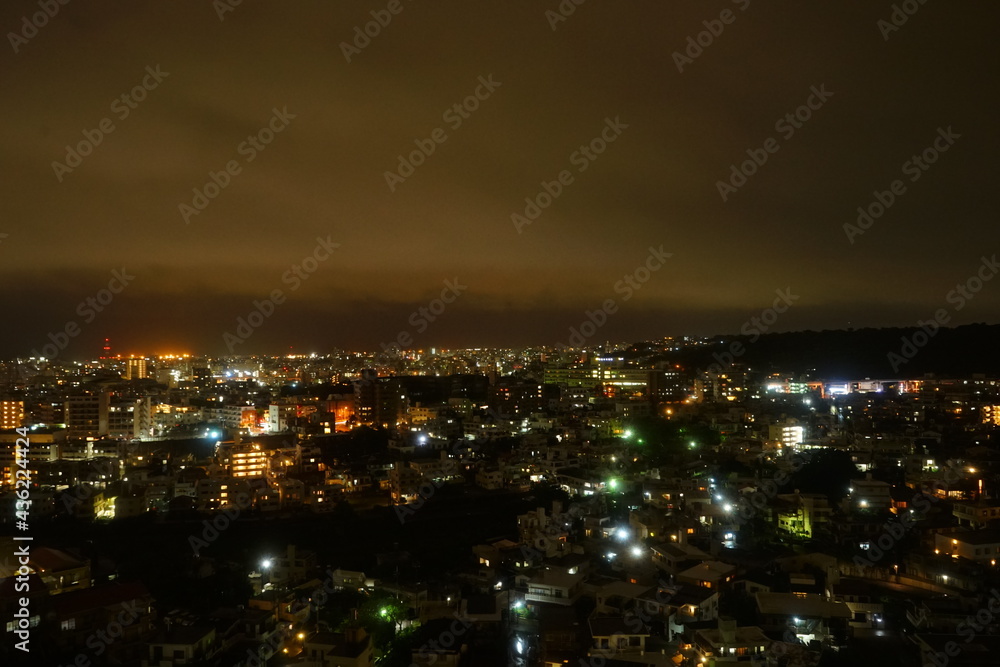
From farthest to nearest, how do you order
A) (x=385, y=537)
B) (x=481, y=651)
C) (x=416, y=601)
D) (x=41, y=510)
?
(x=41, y=510) → (x=385, y=537) → (x=416, y=601) → (x=481, y=651)

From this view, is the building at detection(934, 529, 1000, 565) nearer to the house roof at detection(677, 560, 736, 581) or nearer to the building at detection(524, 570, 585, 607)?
the house roof at detection(677, 560, 736, 581)

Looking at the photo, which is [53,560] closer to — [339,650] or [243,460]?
[339,650]

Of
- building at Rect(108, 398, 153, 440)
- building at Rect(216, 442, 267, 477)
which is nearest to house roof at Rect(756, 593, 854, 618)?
building at Rect(216, 442, 267, 477)

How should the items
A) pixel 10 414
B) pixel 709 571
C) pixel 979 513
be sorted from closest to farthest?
pixel 709 571 → pixel 979 513 → pixel 10 414

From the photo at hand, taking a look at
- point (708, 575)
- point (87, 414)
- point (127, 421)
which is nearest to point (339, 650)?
point (708, 575)

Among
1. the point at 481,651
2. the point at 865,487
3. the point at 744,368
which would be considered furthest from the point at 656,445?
the point at 744,368

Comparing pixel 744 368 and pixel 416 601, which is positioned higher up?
pixel 744 368

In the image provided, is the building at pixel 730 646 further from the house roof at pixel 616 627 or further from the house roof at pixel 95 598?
the house roof at pixel 95 598

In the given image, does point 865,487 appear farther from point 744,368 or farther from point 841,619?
point 744,368

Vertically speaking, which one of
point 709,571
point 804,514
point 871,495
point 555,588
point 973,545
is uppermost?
point 871,495
